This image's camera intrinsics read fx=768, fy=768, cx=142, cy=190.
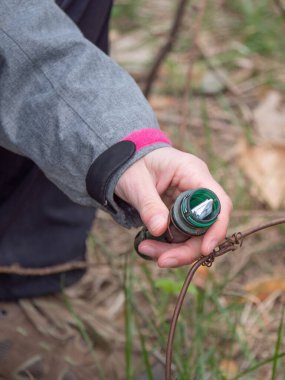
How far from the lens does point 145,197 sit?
88cm

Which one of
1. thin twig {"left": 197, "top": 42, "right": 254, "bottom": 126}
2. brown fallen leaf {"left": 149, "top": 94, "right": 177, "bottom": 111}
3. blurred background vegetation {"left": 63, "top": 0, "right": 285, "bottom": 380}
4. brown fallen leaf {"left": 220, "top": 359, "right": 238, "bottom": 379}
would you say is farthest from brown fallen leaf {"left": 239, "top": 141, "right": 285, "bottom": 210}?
brown fallen leaf {"left": 220, "top": 359, "right": 238, "bottom": 379}

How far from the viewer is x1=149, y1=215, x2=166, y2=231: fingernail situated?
33.3 inches

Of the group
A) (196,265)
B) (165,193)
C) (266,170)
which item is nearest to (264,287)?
(266,170)

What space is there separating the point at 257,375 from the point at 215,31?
135 centimetres

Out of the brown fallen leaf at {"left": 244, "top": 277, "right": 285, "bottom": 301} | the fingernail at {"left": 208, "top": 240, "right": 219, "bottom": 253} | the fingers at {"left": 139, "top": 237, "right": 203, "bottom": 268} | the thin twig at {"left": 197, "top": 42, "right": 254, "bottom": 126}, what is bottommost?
the thin twig at {"left": 197, "top": 42, "right": 254, "bottom": 126}

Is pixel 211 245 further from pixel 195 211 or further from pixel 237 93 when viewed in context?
pixel 237 93

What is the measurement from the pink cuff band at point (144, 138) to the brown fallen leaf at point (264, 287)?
1.96 ft

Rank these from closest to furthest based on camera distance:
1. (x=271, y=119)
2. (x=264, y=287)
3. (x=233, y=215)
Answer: (x=264, y=287) → (x=233, y=215) → (x=271, y=119)

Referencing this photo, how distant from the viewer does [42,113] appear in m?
0.98

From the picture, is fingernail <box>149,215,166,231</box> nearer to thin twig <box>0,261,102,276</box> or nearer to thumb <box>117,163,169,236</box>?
thumb <box>117,163,169,236</box>

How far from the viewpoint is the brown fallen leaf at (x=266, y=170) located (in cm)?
168

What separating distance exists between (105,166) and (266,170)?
2.89 ft

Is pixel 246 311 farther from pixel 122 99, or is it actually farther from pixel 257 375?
pixel 122 99

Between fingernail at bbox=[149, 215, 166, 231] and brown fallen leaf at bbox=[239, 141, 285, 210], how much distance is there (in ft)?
2.78
